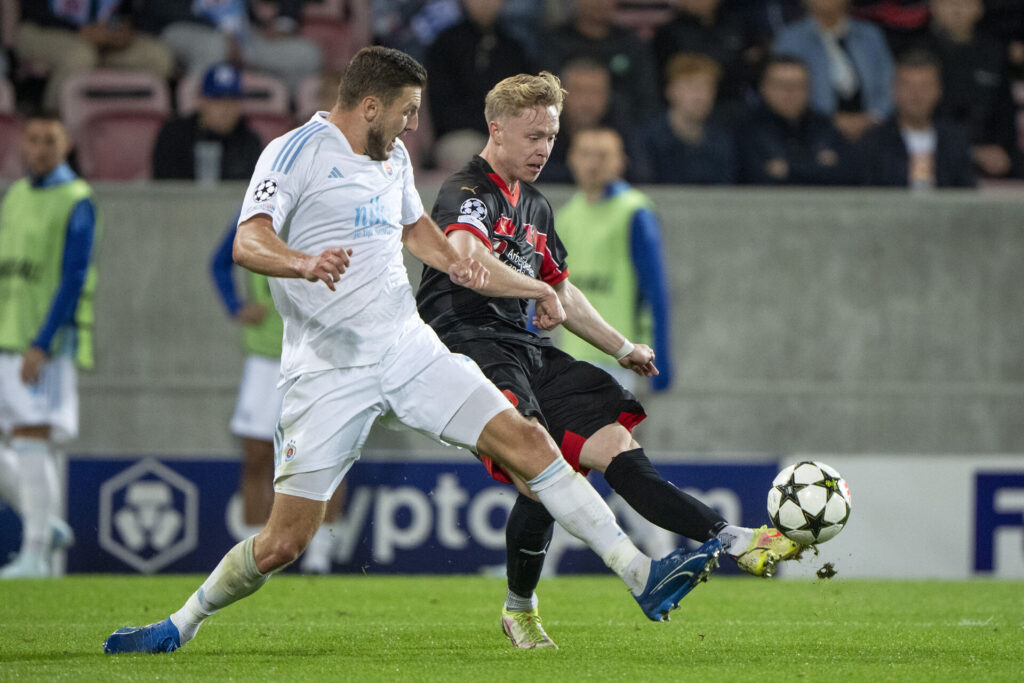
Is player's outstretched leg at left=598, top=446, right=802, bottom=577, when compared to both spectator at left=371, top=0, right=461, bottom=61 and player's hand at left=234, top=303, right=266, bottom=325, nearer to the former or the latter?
player's hand at left=234, top=303, right=266, bottom=325

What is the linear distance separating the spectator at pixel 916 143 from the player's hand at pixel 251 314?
484 cm

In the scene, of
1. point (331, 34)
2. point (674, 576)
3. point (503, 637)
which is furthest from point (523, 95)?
point (331, 34)

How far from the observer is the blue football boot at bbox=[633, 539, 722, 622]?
4.28m

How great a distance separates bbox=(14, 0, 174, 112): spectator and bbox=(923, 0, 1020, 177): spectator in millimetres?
6330

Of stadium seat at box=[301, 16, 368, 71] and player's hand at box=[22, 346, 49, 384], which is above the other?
stadium seat at box=[301, 16, 368, 71]

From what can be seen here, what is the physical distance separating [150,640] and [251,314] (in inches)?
164

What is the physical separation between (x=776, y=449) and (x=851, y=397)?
675mm

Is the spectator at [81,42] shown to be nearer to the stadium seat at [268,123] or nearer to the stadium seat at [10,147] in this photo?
Answer: the stadium seat at [10,147]

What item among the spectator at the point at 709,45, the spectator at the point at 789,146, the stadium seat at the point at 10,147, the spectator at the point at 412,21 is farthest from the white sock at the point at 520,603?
the stadium seat at the point at 10,147

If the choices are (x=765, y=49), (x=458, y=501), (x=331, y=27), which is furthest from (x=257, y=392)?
(x=765, y=49)

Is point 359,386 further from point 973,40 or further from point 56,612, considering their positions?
point 973,40

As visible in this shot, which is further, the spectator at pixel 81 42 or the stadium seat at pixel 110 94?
the spectator at pixel 81 42

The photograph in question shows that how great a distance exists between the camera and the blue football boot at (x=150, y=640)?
4.77m

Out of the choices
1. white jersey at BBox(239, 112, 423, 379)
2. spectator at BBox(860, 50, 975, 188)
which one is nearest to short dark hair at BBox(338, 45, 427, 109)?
white jersey at BBox(239, 112, 423, 379)
